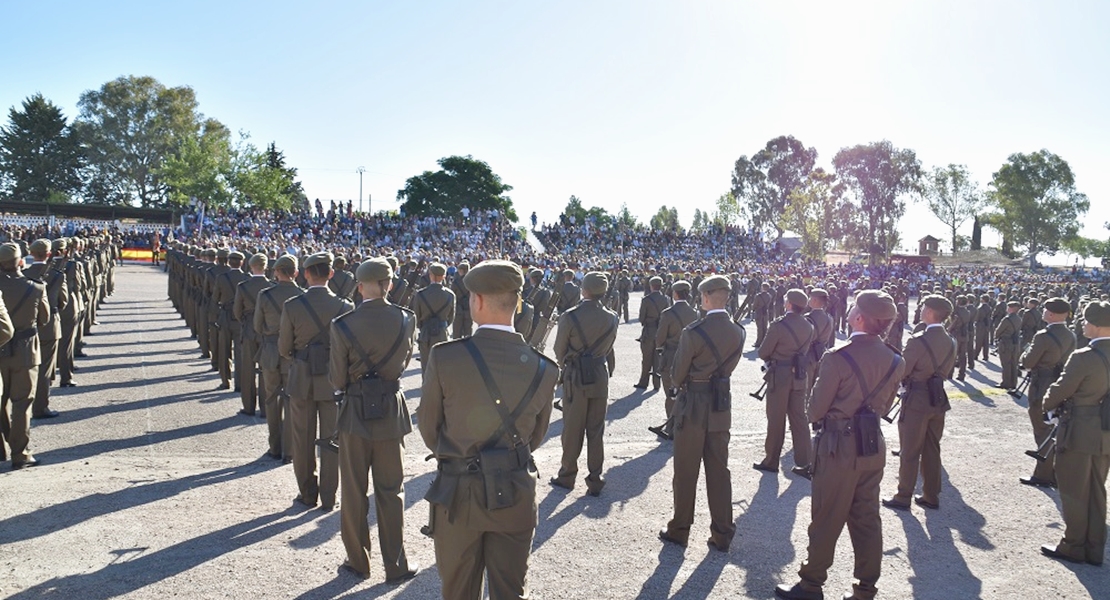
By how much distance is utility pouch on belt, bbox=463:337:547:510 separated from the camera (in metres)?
3.22

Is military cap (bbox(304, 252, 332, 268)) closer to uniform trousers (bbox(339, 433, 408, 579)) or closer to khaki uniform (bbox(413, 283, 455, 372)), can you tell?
uniform trousers (bbox(339, 433, 408, 579))

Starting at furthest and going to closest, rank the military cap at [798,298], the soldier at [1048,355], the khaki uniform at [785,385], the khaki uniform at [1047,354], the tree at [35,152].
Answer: the tree at [35,152] → the khaki uniform at [1047,354] → the military cap at [798,298] → the soldier at [1048,355] → the khaki uniform at [785,385]

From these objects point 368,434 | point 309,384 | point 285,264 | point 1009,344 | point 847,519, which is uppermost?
point 285,264

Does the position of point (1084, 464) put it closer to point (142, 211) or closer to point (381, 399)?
point (381, 399)

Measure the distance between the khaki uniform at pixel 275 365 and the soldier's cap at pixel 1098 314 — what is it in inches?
278

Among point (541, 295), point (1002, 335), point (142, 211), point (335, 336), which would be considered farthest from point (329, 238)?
point (335, 336)

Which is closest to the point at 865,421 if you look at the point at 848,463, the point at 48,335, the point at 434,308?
the point at 848,463

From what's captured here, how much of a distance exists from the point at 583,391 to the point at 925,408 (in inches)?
129

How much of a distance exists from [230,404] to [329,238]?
3191 centimetres

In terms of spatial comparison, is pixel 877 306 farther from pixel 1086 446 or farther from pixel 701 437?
pixel 1086 446

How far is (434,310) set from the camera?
1133cm

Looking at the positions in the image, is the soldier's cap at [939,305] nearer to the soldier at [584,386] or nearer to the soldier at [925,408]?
the soldier at [925,408]

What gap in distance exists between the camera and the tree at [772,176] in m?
76.9

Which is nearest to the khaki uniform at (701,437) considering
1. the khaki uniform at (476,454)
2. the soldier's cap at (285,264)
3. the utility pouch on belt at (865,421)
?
the utility pouch on belt at (865,421)
